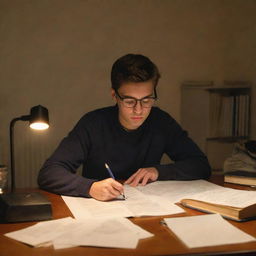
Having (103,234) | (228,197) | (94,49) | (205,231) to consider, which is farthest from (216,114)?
(103,234)

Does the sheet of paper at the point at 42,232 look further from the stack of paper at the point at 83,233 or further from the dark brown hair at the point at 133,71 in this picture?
the dark brown hair at the point at 133,71

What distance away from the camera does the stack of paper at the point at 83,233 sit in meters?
0.95

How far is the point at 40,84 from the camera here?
121 inches

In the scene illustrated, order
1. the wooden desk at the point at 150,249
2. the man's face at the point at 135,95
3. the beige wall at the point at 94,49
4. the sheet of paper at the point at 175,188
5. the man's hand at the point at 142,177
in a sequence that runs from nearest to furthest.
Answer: the wooden desk at the point at 150,249, the sheet of paper at the point at 175,188, the man's hand at the point at 142,177, the man's face at the point at 135,95, the beige wall at the point at 94,49

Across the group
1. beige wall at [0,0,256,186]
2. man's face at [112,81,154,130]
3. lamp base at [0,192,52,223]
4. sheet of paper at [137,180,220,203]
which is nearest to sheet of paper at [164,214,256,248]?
sheet of paper at [137,180,220,203]

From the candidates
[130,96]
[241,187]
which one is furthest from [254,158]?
[130,96]

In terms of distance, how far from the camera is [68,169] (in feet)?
5.47

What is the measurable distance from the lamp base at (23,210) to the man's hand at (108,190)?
0.22 meters

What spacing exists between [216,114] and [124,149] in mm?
1551

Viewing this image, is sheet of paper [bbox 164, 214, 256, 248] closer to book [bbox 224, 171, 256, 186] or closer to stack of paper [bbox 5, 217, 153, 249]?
stack of paper [bbox 5, 217, 153, 249]

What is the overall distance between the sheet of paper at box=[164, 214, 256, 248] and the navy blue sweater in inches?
22.7

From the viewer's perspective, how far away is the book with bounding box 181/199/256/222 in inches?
45.2

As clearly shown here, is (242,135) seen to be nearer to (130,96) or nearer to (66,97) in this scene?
(66,97)

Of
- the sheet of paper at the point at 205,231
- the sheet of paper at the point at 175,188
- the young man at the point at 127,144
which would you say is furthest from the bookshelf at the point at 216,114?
the sheet of paper at the point at 205,231
